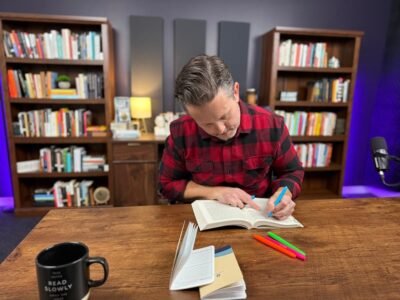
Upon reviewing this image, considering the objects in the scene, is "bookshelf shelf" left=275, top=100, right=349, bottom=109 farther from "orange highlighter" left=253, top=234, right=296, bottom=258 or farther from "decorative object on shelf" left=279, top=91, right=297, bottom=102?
"orange highlighter" left=253, top=234, right=296, bottom=258

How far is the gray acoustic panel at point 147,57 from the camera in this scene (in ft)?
9.73

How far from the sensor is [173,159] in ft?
4.49

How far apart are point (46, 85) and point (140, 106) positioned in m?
0.90

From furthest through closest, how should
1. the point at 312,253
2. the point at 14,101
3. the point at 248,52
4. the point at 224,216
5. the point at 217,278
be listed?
the point at 248,52, the point at 14,101, the point at 224,216, the point at 312,253, the point at 217,278

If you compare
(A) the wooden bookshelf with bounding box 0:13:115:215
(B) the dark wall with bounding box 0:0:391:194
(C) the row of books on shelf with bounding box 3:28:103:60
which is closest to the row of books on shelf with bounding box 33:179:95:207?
(A) the wooden bookshelf with bounding box 0:13:115:215

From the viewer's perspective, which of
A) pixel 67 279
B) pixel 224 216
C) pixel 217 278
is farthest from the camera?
pixel 224 216

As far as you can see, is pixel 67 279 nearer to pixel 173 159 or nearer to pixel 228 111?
pixel 228 111

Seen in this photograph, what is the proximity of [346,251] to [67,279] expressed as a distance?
0.74 meters

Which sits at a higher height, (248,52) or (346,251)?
(248,52)

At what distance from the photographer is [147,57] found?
303 cm

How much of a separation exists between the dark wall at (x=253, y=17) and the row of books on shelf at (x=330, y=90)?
1.41 ft

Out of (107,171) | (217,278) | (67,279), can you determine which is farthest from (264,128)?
(107,171)

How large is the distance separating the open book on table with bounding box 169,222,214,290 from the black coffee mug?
19cm

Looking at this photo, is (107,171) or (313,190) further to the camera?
(313,190)
